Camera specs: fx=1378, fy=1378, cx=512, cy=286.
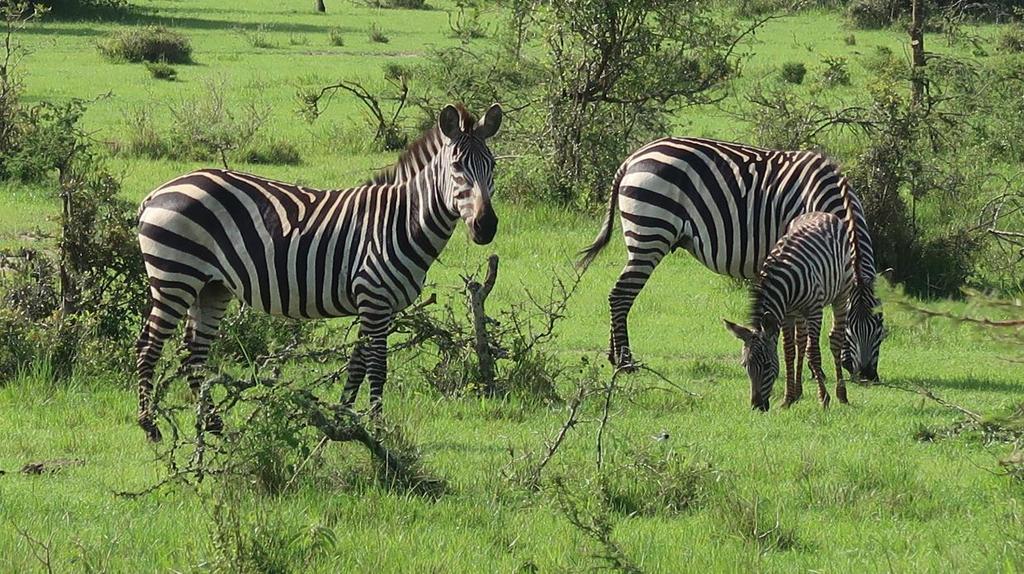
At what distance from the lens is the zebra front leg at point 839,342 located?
10320 mm

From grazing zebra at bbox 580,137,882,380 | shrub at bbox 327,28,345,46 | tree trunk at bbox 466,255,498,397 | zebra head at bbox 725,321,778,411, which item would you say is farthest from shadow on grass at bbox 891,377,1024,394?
shrub at bbox 327,28,345,46

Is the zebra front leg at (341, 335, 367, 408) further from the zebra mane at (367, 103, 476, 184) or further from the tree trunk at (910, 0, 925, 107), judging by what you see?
the tree trunk at (910, 0, 925, 107)

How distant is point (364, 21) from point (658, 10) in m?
28.7

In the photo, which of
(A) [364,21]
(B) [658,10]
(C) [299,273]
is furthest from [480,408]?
(A) [364,21]

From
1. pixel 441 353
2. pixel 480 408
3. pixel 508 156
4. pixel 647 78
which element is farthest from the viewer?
pixel 647 78

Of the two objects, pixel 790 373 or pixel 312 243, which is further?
pixel 790 373

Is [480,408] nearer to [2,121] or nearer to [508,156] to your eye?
[508,156]

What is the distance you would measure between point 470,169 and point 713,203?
3.69m

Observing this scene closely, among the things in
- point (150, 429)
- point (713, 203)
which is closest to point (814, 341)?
point (713, 203)

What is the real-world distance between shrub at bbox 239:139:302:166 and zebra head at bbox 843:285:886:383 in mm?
10895

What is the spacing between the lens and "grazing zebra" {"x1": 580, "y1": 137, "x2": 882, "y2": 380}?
11656 mm

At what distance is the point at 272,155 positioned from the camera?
1995 centimetres

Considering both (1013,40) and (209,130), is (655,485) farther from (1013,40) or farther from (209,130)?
(1013,40)

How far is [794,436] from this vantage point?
8930 millimetres
